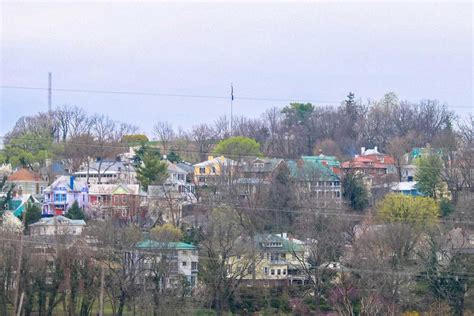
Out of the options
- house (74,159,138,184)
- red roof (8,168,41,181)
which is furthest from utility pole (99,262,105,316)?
red roof (8,168,41,181)

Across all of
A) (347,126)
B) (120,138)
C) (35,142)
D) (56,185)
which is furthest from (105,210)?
(347,126)

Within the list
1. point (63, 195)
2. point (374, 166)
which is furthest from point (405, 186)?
point (63, 195)

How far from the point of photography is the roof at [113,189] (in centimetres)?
5042

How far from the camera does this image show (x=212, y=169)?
56906mm

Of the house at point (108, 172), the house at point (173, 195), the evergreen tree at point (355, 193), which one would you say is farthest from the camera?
the house at point (108, 172)

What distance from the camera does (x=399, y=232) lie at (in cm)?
3594

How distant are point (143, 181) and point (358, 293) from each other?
1991 cm

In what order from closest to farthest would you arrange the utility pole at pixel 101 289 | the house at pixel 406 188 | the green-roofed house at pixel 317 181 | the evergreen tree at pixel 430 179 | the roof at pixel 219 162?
the utility pole at pixel 101 289 → the green-roofed house at pixel 317 181 → the evergreen tree at pixel 430 179 → the house at pixel 406 188 → the roof at pixel 219 162

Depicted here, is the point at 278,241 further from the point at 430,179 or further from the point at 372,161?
the point at 372,161

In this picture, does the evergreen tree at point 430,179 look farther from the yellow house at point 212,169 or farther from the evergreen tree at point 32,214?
the evergreen tree at point 32,214

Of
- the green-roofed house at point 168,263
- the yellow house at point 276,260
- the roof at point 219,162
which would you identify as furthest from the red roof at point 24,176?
the green-roofed house at point 168,263

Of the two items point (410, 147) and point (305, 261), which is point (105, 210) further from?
point (410, 147)

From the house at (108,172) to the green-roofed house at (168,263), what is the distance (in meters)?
18.1

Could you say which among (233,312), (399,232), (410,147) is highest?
(410,147)
